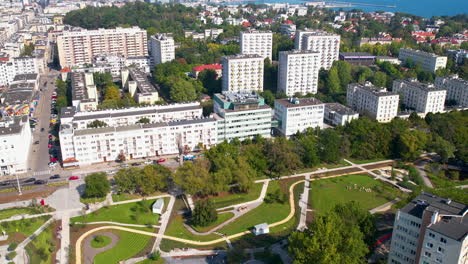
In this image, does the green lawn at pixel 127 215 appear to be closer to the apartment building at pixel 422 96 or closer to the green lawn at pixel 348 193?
the green lawn at pixel 348 193

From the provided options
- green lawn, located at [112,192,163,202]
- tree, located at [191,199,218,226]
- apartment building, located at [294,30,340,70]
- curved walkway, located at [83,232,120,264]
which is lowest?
curved walkway, located at [83,232,120,264]

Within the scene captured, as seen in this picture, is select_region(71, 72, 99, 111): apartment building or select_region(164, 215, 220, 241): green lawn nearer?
select_region(164, 215, 220, 241): green lawn

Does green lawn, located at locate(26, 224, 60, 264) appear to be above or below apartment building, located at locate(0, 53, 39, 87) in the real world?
below

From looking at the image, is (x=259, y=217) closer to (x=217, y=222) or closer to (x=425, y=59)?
(x=217, y=222)

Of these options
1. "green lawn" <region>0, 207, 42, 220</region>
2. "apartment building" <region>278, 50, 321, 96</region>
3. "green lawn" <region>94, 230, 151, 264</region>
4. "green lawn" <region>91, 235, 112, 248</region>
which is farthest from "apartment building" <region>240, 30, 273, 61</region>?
"green lawn" <region>91, 235, 112, 248</region>

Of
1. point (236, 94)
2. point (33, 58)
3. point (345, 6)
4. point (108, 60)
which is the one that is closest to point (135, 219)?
point (236, 94)

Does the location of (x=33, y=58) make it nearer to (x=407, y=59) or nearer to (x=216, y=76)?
(x=216, y=76)

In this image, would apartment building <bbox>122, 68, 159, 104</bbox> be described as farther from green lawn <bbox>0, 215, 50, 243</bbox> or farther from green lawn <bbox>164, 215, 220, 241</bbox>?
green lawn <bbox>164, 215, 220, 241</bbox>
